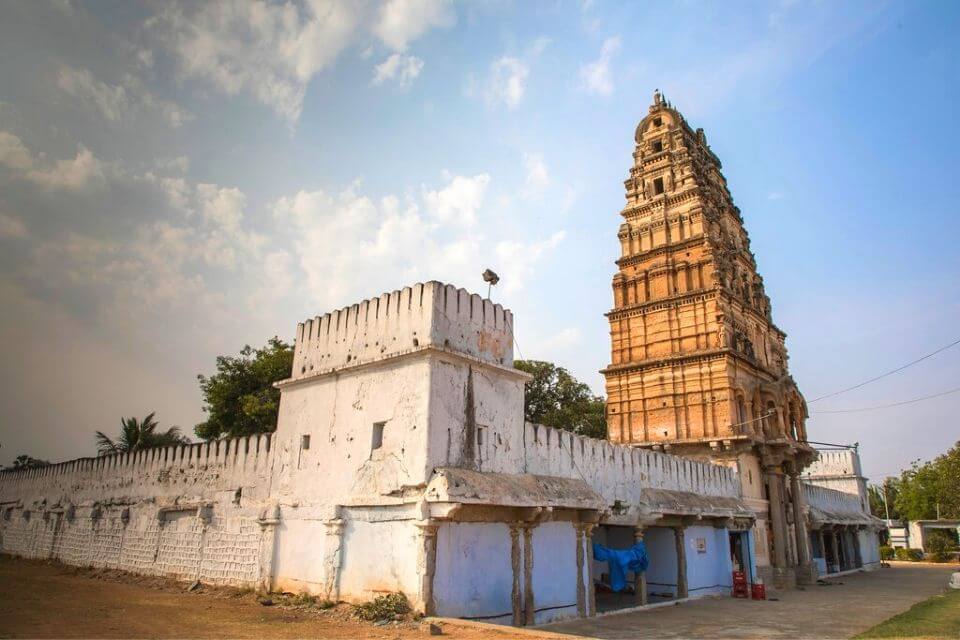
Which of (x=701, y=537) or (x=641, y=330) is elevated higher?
(x=641, y=330)

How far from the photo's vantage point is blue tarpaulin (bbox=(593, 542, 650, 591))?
15.5 m

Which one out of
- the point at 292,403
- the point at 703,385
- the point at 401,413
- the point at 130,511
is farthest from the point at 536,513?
the point at 703,385

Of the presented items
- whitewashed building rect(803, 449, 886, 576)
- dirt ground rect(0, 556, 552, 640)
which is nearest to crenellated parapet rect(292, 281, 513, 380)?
dirt ground rect(0, 556, 552, 640)

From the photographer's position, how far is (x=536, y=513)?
38.6 feet

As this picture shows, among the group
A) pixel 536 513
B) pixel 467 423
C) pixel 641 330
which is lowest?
pixel 536 513

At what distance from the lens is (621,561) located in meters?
15.6

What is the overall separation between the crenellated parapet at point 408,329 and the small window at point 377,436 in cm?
128

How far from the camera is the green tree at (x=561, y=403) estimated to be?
116 feet

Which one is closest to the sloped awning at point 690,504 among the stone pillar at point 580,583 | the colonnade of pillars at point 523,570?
the colonnade of pillars at point 523,570

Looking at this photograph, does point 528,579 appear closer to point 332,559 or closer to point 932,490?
point 332,559

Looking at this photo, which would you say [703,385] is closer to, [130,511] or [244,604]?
[244,604]

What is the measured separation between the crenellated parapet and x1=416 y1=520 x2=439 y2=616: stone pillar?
3.19 m

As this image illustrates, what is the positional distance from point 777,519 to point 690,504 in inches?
334

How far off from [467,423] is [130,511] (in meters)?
12.4
